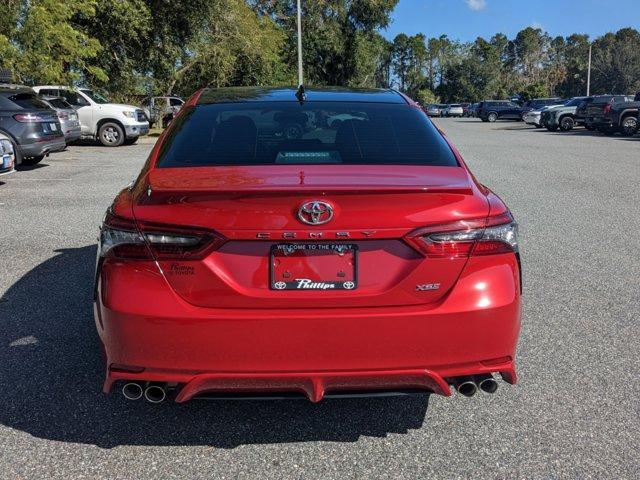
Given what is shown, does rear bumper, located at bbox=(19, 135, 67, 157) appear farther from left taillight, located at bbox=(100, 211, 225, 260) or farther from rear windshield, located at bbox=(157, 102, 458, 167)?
left taillight, located at bbox=(100, 211, 225, 260)

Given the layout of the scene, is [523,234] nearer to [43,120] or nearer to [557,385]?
[557,385]

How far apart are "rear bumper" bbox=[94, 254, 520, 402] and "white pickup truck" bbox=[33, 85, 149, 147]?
18.9 meters

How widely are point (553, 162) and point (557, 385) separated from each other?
13186 millimetres

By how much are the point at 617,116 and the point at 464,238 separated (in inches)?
1024

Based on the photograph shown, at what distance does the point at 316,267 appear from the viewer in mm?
2621

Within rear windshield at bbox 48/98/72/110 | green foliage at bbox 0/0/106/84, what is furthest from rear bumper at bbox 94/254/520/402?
rear windshield at bbox 48/98/72/110

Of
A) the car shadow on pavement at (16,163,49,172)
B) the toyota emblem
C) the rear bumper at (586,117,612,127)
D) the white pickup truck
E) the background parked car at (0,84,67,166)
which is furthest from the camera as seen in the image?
the rear bumper at (586,117,612,127)

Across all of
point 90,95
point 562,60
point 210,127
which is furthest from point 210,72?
point 562,60

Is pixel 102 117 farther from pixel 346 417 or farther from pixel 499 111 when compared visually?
pixel 499 111

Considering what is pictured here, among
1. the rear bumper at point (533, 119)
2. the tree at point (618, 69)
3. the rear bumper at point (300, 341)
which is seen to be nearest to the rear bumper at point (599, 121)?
the rear bumper at point (533, 119)

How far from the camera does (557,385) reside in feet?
11.6

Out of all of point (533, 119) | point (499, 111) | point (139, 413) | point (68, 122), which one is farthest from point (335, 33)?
point (139, 413)

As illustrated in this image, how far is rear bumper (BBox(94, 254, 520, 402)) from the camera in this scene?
2602mm

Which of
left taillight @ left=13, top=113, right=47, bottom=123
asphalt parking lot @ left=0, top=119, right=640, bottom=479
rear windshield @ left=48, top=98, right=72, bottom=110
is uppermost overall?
rear windshield @ left=48, top=98, right=72, bottom=110
